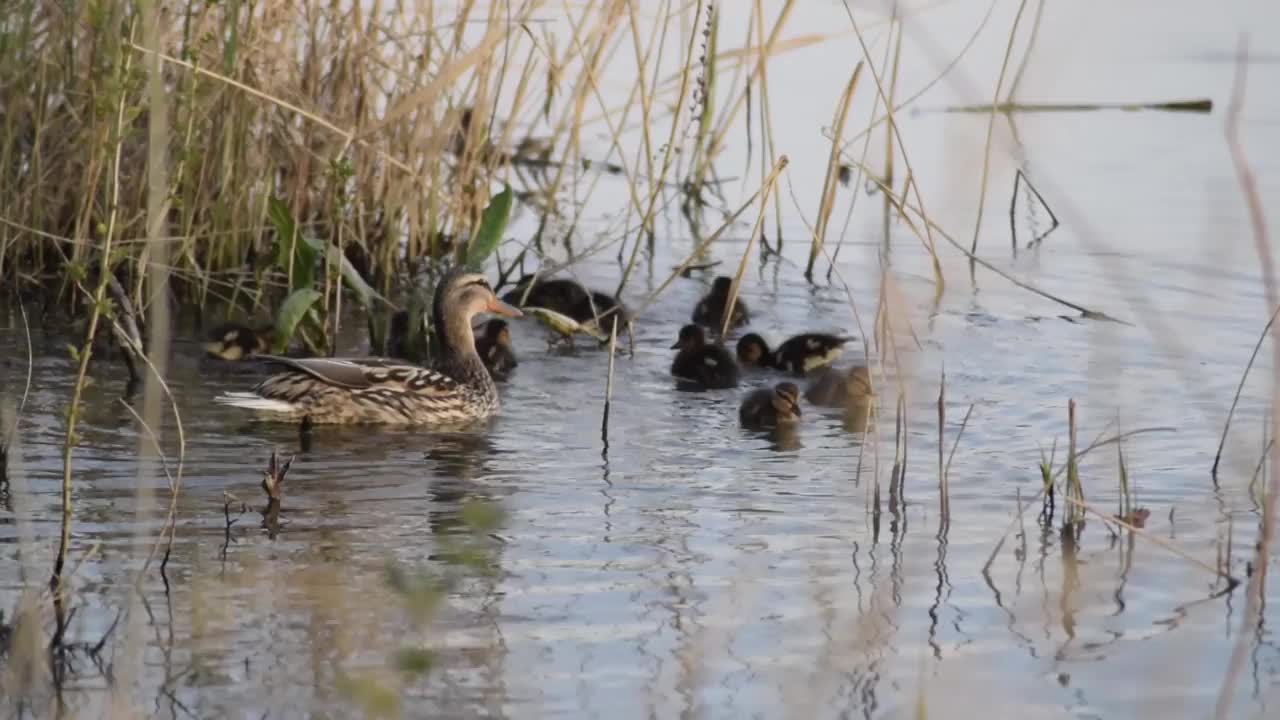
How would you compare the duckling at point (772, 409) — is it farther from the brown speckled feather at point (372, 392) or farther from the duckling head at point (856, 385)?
the brown speckled feather at point (372, 392)

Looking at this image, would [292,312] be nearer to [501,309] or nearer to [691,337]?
[501,309]

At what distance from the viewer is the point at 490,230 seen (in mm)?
7965

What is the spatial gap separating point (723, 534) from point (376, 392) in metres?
2.07

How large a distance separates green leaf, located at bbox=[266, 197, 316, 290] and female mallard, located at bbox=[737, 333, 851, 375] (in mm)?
1673

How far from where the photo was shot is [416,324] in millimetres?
8078

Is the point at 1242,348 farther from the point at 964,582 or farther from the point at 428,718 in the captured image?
the point at 428,718

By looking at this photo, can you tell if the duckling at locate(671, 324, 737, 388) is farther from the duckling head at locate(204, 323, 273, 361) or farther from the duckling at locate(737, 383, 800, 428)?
the duckling head at locate(204, 323, 273, 361)

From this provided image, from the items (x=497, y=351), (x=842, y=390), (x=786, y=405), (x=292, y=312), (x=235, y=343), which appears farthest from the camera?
(x=497, y=351)

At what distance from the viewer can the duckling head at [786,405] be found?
6852mm

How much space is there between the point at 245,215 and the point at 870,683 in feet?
14.8

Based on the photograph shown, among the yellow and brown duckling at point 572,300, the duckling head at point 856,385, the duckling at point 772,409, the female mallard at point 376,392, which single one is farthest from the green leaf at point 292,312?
the duckling head at point 856,385

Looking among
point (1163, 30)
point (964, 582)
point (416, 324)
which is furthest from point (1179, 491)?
point (1163, 30)

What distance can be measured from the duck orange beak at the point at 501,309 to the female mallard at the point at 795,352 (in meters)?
0.88

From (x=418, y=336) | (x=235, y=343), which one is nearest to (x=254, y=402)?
(x=235, y=343)
